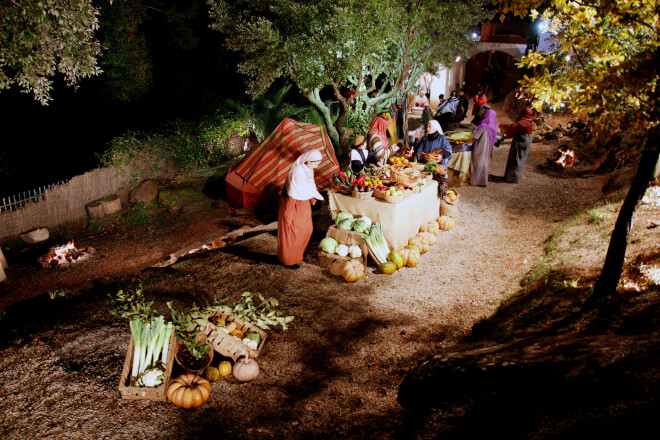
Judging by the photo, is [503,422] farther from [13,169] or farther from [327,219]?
[13,169]

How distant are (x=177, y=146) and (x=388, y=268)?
8991 millimetres

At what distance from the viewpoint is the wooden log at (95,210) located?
10789mm

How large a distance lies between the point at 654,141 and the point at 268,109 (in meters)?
13.3

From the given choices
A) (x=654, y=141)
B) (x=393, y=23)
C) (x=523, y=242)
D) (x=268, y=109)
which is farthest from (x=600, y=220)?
(x=268, y=109)

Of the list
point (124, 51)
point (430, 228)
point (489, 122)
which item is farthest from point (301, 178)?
point (124, 51)

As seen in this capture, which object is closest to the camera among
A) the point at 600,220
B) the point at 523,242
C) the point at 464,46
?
the point at 600,220

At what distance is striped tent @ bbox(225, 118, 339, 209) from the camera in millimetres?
10266

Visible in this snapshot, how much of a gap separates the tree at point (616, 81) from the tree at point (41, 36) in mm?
6645

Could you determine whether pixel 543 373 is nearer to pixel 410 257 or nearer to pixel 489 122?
pixel 410 257

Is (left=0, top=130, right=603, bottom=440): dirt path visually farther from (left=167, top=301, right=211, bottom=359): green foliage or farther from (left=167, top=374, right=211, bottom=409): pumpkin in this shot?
(left=167, top=301, right=211, bottom=359): green foliage

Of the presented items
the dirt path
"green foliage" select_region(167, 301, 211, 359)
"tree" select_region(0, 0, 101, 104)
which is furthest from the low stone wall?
"green foliage" select_region(167, 301, 211, 359)

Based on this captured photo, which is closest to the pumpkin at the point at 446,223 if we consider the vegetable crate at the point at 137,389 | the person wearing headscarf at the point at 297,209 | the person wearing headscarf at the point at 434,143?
the person wearing headscarf at the point at 434,143

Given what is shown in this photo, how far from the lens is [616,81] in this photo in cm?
353

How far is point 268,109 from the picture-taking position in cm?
1546
